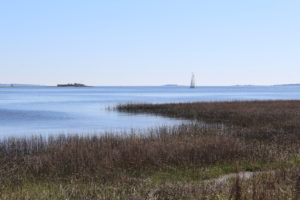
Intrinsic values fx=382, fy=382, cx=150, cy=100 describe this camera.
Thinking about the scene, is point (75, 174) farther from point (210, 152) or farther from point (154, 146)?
point (210, 152)

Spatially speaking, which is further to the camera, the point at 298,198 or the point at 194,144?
the point at 194,144

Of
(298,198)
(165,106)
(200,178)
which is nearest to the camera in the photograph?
(298,198)

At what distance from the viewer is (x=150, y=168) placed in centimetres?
1421

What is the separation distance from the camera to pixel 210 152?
52.3 feet

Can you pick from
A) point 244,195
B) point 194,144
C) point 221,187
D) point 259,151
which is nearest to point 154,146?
point 194,144

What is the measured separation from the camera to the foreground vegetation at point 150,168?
29.9ft

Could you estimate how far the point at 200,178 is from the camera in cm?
1288

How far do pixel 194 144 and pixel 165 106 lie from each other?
34.1 metres

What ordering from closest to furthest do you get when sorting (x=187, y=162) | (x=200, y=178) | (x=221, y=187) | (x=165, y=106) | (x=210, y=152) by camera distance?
(x=221, y=187)
(x=200, y=178)
(x=187, y=162)
(x=210, y=152)
(x=165, y=106)

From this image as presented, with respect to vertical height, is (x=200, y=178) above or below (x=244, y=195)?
below

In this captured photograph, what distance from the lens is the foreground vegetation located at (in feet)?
29.9

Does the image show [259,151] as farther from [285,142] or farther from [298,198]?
[298,198]

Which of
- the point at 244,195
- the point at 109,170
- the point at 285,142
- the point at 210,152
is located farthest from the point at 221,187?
the point at 285,142

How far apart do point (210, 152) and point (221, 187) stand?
6417 millimetres
